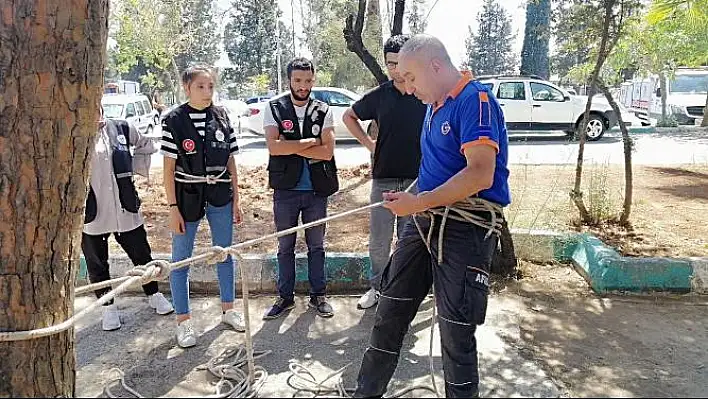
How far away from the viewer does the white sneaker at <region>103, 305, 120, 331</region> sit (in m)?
3.75

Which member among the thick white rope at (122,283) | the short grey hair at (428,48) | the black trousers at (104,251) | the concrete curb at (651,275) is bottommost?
the concrete curb at (651,275)

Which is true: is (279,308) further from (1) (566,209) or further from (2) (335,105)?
(2) (335,105)

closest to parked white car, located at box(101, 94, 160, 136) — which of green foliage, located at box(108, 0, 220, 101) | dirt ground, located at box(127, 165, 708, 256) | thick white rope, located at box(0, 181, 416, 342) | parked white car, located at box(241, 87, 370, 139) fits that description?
green foliage, located at box(108, 0, 220, 101)

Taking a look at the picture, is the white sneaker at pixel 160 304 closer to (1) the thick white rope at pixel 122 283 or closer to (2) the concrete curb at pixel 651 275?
(1) the thick white rope at pixel 122 283

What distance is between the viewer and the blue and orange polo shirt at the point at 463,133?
2.27 m

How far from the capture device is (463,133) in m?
2.30

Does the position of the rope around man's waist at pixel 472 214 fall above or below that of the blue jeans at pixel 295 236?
above

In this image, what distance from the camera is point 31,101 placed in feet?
6.17

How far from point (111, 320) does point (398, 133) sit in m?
2.18

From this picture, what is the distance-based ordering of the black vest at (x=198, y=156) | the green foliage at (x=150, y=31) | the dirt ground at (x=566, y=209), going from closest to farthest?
the black vest at (x=198, y=156) → the dirt ground at (x=566, y=209) → the green foliage at (x=150, y=31)

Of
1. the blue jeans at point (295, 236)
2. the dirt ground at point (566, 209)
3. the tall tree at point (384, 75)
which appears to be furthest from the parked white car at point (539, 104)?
the blue jeans at point (295, 236)

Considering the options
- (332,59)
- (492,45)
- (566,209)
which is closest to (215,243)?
(566,209)

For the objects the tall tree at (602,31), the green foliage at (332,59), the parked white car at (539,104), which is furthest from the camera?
the green foliage at (332,59)

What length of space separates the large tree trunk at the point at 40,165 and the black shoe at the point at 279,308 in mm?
1913
